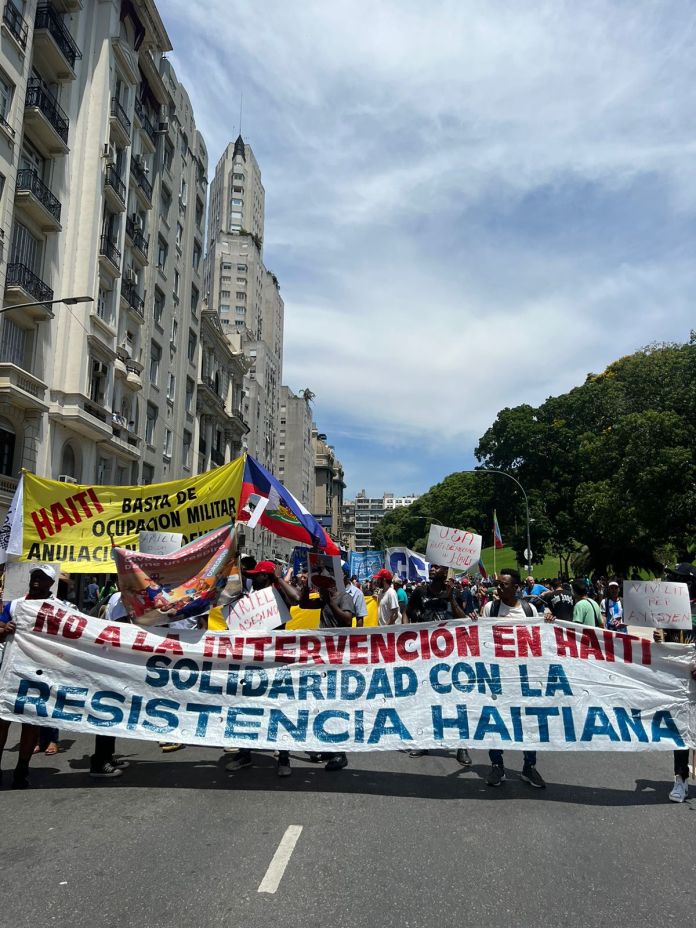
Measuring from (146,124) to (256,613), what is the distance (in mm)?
31918

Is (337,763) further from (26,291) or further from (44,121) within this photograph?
(44,121)

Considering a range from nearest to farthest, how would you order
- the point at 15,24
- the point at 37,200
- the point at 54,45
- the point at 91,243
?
the point at 15,24
the point at 37,200
the point at 54,45
the point at 91,243

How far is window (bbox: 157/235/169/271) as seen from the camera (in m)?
36.2

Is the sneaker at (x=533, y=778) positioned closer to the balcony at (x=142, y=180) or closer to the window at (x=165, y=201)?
the balcony at (x=142, y=180)

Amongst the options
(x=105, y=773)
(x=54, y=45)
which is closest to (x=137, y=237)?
(x=54, y=45)

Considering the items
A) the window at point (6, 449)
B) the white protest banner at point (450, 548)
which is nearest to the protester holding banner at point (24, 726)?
the white protest banner at point (450, 548)

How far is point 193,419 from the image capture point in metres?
43.3

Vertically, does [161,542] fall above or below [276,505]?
below

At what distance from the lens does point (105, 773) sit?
6.64 m

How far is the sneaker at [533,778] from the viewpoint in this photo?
6367 millimetres

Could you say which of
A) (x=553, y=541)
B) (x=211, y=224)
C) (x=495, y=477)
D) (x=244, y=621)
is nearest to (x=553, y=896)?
(x=244, y=621)

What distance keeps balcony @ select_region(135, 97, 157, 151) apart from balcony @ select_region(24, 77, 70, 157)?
6767 mm

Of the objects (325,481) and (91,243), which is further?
(325,481)

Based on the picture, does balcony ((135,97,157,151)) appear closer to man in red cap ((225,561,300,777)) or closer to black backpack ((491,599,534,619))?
man in red cap ((225,561,300,777))
